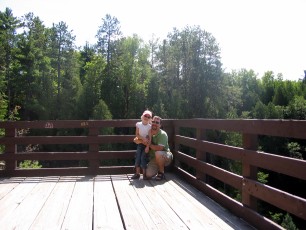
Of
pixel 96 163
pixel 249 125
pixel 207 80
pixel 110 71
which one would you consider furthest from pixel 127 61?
pixel 249 125

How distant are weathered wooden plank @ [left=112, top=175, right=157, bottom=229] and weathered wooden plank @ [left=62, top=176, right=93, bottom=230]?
376mm

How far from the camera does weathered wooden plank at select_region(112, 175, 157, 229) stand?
3.64 metres

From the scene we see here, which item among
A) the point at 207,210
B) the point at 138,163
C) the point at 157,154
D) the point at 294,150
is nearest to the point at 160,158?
the point at 157,154

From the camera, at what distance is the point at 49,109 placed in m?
43.6

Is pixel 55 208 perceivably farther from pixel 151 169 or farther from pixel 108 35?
pixel 108 35

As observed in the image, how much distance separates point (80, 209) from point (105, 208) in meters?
0.29

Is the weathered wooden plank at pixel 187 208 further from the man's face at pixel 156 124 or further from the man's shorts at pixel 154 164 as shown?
the man's face at pixel 156 124

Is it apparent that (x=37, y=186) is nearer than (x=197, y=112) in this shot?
Yes

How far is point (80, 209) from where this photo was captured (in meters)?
4.26

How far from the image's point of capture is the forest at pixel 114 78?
41.5 m

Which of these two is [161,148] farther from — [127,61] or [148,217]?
[127,61]

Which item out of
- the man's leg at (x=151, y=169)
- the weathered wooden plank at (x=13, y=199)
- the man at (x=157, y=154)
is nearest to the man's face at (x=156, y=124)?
the man at (x=157, y=154)

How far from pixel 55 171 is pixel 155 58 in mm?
40962

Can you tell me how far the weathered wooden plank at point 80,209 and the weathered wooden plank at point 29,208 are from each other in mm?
366
